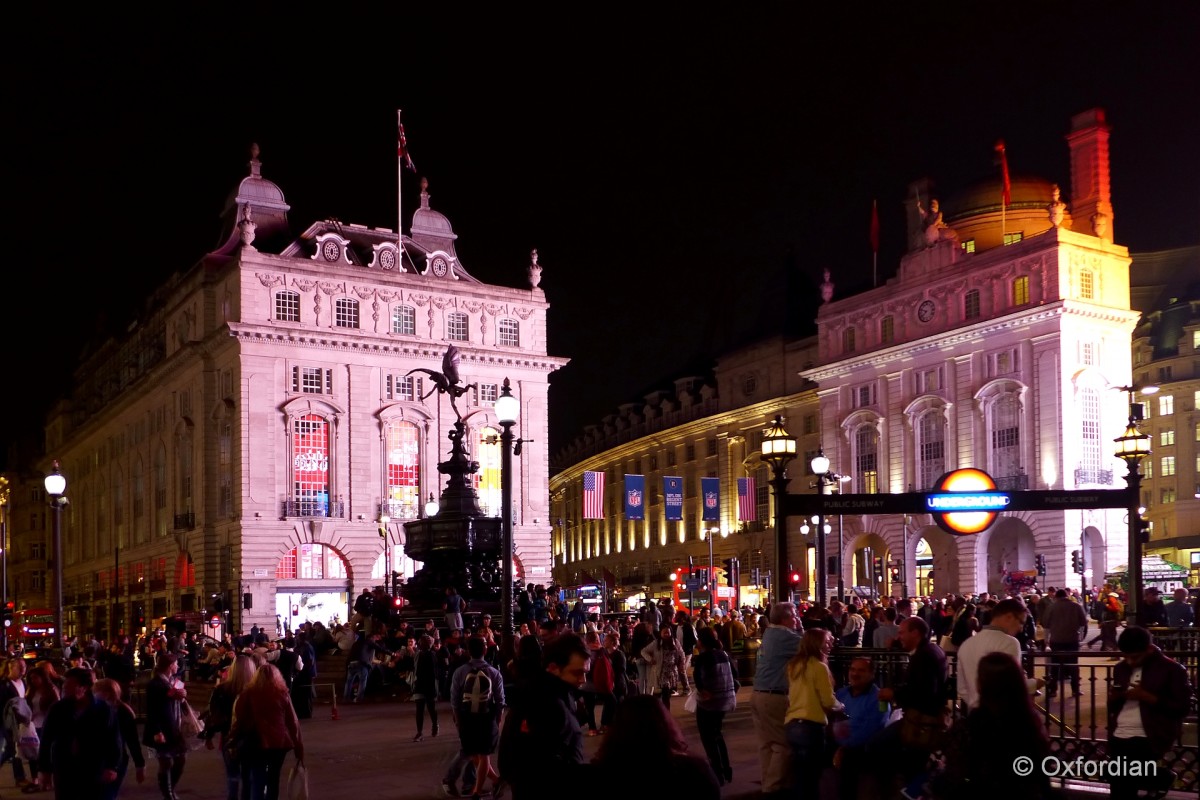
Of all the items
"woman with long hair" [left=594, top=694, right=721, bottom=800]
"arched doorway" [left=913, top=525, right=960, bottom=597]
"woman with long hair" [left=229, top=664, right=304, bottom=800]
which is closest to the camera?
"woman with long hair" [left=594, top=694, right=721, bottom=800]

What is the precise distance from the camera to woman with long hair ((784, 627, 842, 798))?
Answer: 13.3 meters

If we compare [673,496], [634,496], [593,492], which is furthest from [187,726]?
[673,496]

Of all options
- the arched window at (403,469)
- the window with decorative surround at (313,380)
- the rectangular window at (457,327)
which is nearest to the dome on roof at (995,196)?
the rectangular window at (457,327)

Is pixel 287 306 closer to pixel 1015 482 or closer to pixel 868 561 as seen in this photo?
pixel 868 561

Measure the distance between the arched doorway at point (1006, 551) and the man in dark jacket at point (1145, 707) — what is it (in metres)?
61.6

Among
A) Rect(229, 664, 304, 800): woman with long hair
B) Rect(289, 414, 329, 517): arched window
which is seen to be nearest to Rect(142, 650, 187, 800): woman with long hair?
Rect(229, 664, 304, 800): woman with long hair

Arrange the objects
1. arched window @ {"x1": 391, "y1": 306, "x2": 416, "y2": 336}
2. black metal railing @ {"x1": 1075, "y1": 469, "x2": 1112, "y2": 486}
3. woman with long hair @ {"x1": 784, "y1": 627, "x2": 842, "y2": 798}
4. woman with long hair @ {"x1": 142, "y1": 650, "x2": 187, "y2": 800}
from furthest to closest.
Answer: arched window @ {"x1": 391, "y1": 306, "x2": 416, "y2": 336} → black metal railing @ {"x1": 1075, "y1": 469, "x2": 1112, "y2": 486} → woman with long hair @ {"x1": 142, "y1": 650, "x2": 187, "y2": 800} → woman with long hair @ {"x1": 784, "y1": 627, "x2": 842, "y2": 798}

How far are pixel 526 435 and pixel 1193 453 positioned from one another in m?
45.8

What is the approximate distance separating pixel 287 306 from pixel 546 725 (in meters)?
69.5

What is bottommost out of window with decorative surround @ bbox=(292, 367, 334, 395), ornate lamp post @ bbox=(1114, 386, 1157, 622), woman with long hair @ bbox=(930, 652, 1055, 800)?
woman with long hair @ bbox=(930, 652, 1055, 800)

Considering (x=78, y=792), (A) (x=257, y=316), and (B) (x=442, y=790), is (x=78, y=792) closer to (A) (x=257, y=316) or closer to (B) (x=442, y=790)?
(B) (x=442, y=790)

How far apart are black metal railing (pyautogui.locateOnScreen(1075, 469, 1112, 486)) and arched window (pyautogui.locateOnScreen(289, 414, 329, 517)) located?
127ft

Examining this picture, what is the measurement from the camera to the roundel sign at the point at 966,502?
20094 millimetres

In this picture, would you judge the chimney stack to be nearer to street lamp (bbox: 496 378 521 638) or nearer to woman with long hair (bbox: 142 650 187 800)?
street lamp (bbox: 496 378 521 638)
